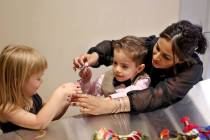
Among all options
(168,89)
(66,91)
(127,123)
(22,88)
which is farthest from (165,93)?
(22,88)

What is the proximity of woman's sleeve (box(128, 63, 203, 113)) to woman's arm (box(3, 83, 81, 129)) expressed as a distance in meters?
0.18

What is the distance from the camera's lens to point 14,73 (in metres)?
1.10

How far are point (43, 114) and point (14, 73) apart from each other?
0.14 m

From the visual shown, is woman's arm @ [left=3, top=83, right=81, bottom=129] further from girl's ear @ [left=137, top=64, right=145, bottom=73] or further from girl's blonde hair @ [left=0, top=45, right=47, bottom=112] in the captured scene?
girl's ear @ [left=137, top=64, right=145, bottom=73]

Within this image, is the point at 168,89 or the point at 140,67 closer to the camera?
the point at 168,89

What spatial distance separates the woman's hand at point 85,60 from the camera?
1337mm

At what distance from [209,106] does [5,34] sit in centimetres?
95

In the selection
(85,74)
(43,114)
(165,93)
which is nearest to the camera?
(43,114)

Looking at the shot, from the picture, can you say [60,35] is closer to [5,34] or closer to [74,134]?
[5,34]

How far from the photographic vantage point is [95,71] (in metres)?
1.84

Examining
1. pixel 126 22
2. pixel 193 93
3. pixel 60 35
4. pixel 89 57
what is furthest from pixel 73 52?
pixel 193 93

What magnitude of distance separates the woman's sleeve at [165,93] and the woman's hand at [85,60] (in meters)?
0.24

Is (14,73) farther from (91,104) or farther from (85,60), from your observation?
(85,60)

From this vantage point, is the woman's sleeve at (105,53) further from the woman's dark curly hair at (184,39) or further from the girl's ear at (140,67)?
the woman's dark curly hair at (184,39)
